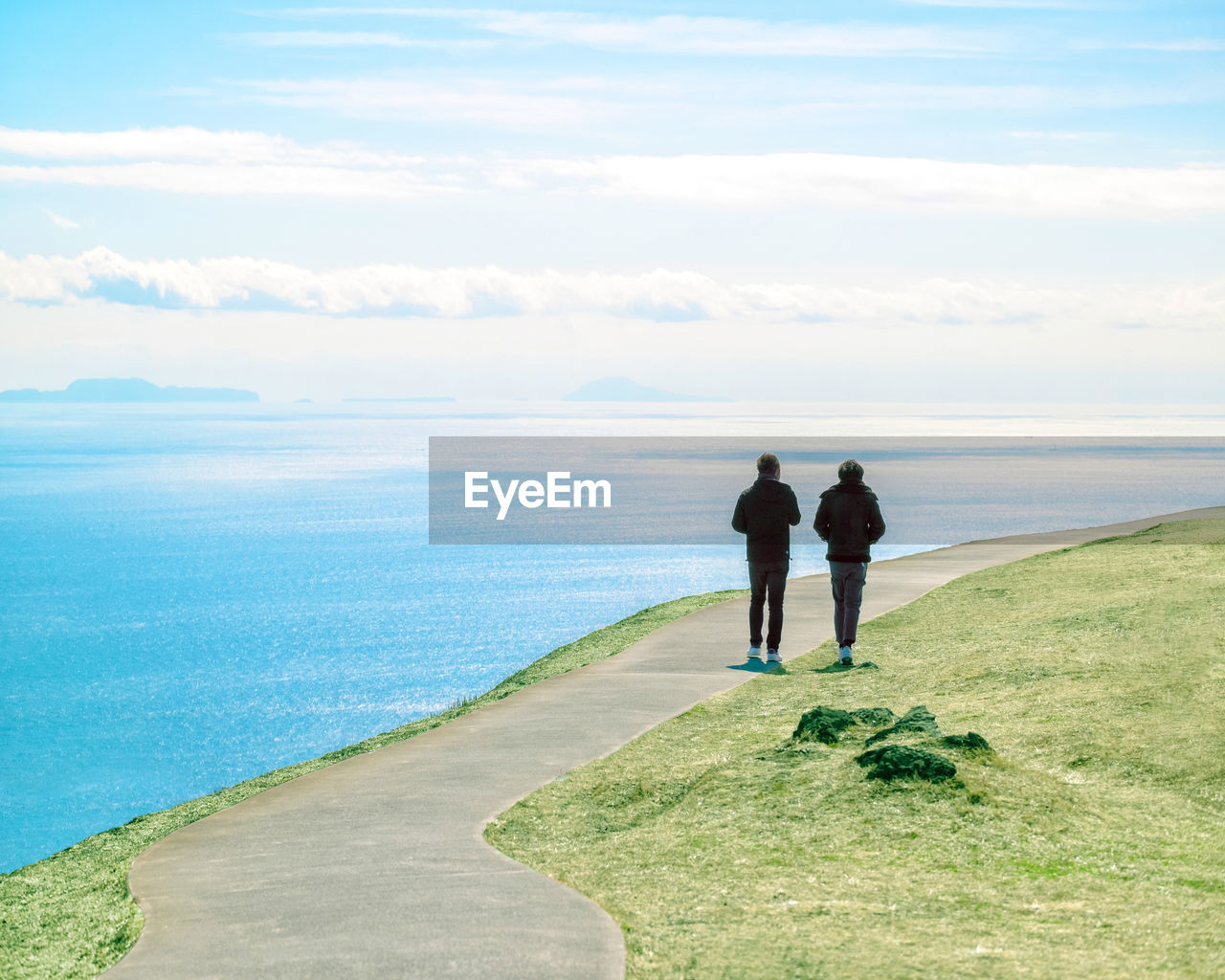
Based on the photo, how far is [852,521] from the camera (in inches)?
515

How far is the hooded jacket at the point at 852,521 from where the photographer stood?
43.0 ft

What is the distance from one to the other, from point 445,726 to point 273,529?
129280 mm

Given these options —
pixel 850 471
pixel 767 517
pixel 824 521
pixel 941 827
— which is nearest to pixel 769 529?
pixel 767 517

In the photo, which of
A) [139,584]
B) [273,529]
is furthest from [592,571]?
[273,529]

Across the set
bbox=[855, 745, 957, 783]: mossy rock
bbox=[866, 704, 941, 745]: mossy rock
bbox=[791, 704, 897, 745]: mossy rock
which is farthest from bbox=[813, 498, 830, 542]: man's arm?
bbox=[855, 745, 957, 783]: mossy rock

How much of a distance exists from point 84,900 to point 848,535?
7.96 meters

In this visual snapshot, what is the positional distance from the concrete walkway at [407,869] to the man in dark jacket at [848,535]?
53.6 inches

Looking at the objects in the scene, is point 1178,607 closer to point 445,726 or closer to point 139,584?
point 445,726

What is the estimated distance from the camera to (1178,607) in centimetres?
1354

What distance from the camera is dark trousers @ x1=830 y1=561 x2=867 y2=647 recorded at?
13180 mm

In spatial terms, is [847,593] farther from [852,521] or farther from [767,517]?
[767,517]

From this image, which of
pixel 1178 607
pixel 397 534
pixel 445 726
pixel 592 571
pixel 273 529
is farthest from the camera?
pixel 273 529

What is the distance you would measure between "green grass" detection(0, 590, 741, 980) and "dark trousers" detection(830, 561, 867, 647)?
4.91 m

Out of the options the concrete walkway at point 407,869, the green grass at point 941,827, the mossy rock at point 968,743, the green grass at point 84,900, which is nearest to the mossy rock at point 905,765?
the green grass at point 941,827
